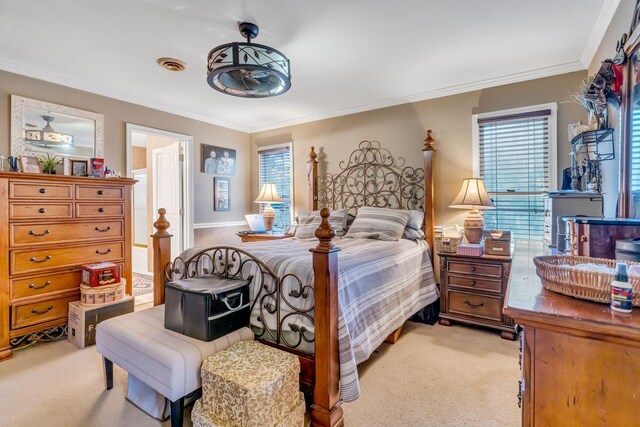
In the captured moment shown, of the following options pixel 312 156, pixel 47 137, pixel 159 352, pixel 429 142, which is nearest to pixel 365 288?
pixel 159 352

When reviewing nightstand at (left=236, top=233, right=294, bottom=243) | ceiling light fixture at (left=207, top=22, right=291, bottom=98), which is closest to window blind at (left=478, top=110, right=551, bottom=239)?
ceiling light fixture at (left=207, top=22, right=291, bottom=98)

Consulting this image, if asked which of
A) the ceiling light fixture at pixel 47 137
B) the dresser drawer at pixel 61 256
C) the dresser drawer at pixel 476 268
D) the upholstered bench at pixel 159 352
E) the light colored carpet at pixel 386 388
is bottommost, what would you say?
the light colored carpet at pixel 386 388

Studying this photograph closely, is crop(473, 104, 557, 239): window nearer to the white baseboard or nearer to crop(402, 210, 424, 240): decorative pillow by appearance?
crop(402, 210, 424, 240): decorative pillow

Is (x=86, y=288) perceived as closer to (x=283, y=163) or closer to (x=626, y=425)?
(x=283, y=163)

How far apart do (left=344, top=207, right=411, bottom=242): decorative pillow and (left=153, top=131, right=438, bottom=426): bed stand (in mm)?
130

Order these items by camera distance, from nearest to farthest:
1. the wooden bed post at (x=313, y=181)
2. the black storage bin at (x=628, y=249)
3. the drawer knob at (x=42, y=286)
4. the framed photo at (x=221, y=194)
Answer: the black storage bin at (x=628, y=249)
the drawer knob at (x=42, y=286)
the wooden bed post at (x=313, y=181)
the framed photo at (x=221, y=194)

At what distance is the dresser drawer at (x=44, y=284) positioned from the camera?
99.7 inches

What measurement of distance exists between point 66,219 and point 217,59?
2.06 m

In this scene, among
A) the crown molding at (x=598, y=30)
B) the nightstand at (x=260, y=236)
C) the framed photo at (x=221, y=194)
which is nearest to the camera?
the crown molding at (x=598, y=30)

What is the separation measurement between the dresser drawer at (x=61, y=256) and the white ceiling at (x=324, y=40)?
169 centimetres

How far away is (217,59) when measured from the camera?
2.06m

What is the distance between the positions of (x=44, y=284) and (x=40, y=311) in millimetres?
227

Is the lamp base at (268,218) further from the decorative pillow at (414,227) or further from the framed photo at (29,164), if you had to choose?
the framed photo at (29,164)

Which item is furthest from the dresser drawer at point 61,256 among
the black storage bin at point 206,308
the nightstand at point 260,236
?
the black storage bin at point 206,308
